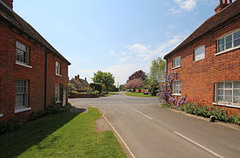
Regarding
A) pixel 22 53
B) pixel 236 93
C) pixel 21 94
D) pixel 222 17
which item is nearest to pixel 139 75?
pixel 222 17

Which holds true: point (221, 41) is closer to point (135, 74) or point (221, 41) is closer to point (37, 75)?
point (37, 75)

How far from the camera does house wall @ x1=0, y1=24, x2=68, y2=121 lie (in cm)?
609

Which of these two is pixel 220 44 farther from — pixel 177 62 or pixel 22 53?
pixel 22 53

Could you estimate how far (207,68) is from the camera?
9.48 m

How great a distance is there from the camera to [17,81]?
7.54 metres

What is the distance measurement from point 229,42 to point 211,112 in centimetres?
494

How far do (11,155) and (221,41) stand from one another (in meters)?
12.7

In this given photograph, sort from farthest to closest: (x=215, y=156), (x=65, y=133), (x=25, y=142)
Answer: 1. (x=65, y=133)
2. (x=25, y=142)
3. (x=215, y=156)

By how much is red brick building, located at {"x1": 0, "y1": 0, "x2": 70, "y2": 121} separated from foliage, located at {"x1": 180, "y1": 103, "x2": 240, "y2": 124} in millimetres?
12397

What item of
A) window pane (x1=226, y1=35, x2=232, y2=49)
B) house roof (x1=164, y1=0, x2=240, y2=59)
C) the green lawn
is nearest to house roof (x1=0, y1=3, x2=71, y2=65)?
the green lawn

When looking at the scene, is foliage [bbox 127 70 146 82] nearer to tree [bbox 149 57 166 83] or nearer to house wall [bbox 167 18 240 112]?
tree [bbox 149 57 166 83]

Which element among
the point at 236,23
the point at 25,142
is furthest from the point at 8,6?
the point at 236,23

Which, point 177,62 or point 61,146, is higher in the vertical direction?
point 177,62

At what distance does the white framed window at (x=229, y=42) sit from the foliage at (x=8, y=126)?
13.5m
